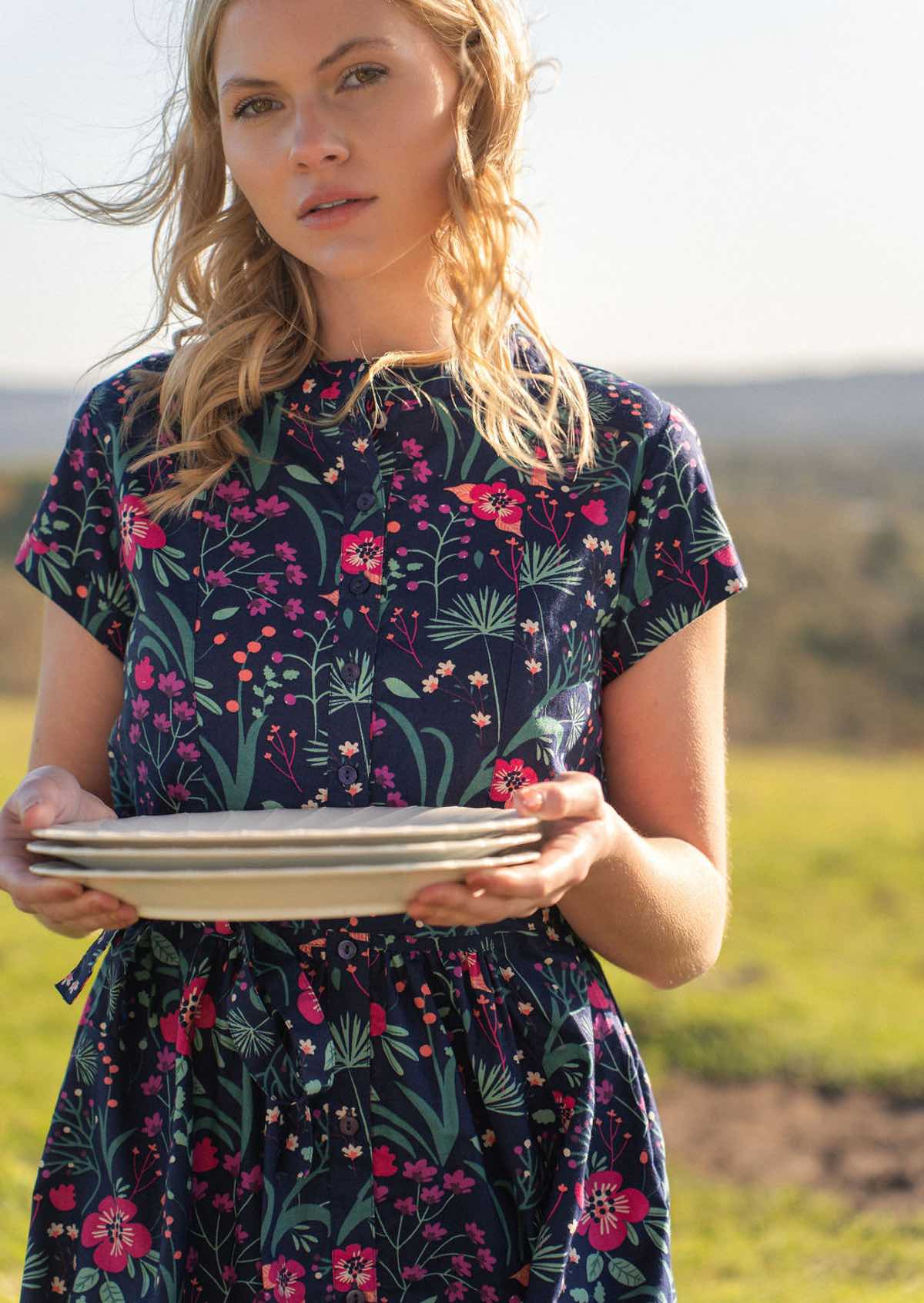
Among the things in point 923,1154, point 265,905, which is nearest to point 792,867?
point 923,1154

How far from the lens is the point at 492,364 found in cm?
151

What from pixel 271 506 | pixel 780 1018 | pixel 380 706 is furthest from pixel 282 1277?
pixel 780 1018

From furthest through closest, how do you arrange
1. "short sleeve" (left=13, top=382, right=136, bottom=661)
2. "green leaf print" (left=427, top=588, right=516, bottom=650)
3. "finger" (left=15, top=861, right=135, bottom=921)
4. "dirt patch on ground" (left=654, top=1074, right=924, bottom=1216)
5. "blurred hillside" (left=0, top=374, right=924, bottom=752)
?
"blurred hillside" (left=0, top=374, right=924, bottom=752) → "dirt patch on ground" (left=654, top=1074, right=924, bottom=1216) → "short sleeve" (left=13, top=382, right=136, bottom=661) → "green leaf print" (left=427, top=588, right=516, bottom=650) → "finger" (left=15, top=861, right=135, bottom=921)

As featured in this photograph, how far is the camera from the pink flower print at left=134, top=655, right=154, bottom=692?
1401mm

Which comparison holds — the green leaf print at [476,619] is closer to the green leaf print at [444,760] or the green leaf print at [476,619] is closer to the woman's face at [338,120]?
the green leaf print at [444,760]

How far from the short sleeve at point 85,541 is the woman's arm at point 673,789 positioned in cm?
52

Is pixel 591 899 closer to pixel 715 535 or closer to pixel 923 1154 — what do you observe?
pixel 715 535

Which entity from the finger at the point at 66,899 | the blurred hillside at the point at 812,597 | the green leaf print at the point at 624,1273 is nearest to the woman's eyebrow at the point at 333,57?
the finger at the point at 66,899

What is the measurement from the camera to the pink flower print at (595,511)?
1.43 m

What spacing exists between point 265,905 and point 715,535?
64 centimetres

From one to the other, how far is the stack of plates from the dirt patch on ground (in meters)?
3.19

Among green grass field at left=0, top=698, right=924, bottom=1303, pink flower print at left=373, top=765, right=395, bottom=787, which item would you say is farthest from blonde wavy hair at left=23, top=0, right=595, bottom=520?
green grass field at left=0, top=698, right=924, bottom=1303

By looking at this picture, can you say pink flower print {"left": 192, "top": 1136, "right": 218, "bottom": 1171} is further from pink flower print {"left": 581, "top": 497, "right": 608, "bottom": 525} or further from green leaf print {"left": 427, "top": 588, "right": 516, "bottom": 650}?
pink flower print {"left": 581, "top": 497, "right": 608, "bottom": 525}

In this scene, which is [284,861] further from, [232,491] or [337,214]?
[337,214]
